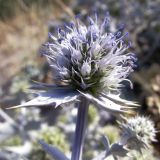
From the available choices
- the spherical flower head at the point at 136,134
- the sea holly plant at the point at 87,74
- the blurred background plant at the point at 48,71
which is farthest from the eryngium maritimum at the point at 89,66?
the blurred background plant at the point at 48,71

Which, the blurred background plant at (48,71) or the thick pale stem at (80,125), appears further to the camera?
the blurred background plant at (48,71)

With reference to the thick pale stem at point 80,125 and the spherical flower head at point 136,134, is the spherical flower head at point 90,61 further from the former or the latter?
the spherical flower head at point 136,134

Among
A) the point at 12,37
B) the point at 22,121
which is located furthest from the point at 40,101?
the point at 12,37

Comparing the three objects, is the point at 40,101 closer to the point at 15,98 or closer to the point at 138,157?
the point at 138,157

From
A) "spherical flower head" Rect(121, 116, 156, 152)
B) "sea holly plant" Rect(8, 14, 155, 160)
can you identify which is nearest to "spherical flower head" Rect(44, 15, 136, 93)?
"sea holly plant" Rect(8, 14, 155, 160)

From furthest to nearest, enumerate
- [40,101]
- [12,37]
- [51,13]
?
[51,13]
[12,37]
[40,101]
